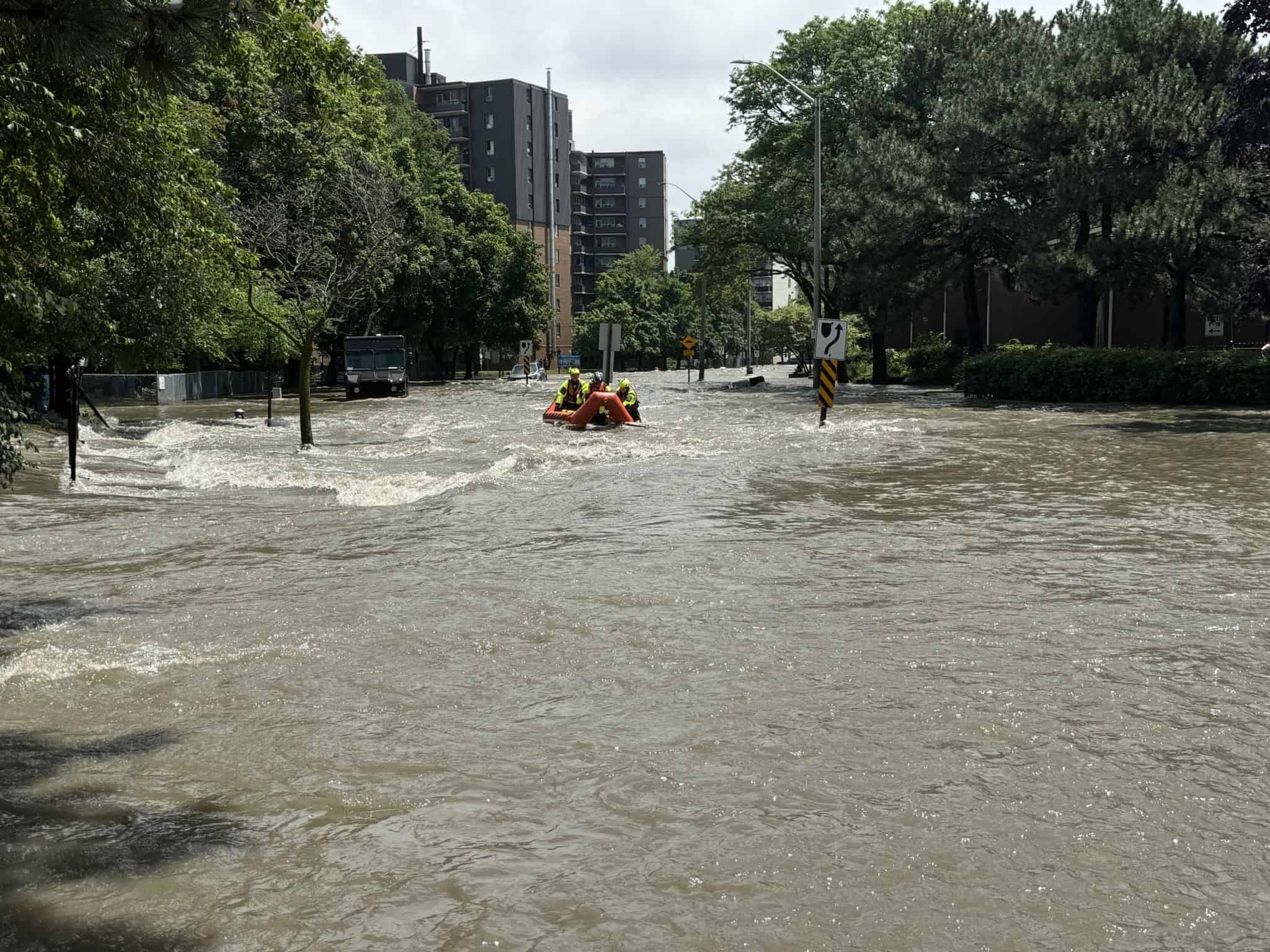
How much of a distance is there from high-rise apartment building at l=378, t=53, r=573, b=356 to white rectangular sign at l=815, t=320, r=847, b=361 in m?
95.2

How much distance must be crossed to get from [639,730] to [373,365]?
156 ft

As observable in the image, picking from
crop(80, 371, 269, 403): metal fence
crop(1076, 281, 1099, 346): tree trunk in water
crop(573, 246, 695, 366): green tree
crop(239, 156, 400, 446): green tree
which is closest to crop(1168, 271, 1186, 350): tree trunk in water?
crop(1076, 281, 1099, 346): tree trunk in water

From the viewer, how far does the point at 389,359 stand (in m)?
52.3

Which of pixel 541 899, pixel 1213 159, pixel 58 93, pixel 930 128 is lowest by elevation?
pixel 541 899

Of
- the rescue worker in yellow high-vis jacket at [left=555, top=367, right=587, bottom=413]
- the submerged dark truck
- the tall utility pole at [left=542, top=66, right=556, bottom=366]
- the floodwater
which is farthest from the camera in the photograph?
the tall utility pole at [left=542, top=66, right=556, bottom=366]

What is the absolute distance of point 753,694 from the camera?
6715 millimetres

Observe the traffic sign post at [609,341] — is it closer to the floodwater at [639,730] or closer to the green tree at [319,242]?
the green tree at [319,242]

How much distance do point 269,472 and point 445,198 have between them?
54.0 m

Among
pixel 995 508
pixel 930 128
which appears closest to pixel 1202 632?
pixel 995 508

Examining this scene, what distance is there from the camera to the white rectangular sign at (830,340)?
26406 mm

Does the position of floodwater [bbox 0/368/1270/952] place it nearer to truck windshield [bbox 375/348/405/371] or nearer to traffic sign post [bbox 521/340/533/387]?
truck windshield [bbox 375/348/405/371]

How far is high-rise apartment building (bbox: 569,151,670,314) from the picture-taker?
154 metres

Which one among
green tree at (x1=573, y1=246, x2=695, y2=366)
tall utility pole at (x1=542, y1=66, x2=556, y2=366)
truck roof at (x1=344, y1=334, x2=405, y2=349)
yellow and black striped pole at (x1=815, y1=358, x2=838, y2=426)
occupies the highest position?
tall utility pole at (x1=542, y1=66, x2=556, y2=366)

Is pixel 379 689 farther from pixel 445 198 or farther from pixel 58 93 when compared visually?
pixel 445 198
